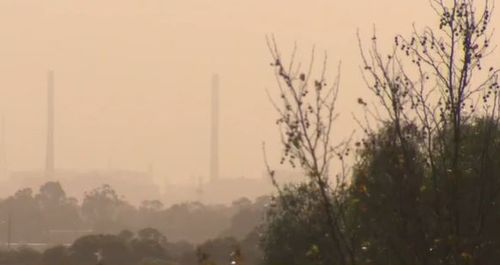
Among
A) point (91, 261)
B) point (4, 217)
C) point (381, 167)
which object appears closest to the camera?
point (381, 167)

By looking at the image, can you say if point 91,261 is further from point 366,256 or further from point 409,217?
point 409,217

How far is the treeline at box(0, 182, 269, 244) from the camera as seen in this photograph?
6526 inches

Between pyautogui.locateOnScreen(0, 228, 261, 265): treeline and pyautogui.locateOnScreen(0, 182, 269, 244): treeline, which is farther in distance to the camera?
pyautogui.locateOnScreen(0, 182, 269, 244): treeline

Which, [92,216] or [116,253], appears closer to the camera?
[116,253]

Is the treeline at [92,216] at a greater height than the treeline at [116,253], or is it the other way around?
the treeline at [92,216]

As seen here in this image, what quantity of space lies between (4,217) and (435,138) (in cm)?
17414

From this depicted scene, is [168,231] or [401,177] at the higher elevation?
[168,231]

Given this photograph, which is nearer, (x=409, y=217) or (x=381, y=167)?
(x=409, y=217)

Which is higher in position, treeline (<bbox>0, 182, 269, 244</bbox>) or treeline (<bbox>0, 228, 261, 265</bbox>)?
treeline (<bbox>0, 182, 269, 244</bbox>)

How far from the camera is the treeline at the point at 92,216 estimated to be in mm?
165750

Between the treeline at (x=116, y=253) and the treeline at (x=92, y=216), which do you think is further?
the treeline at (x=92, y=216)

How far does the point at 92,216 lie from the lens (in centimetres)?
18162

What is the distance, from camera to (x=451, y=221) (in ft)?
43.2

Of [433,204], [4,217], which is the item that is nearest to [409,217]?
[433,204]
